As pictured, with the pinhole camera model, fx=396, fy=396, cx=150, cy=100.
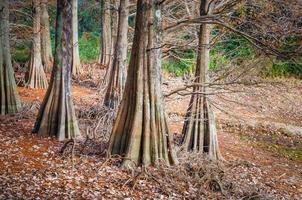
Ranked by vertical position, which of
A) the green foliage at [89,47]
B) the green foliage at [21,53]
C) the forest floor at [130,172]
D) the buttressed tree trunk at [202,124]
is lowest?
the forest floor at [130,172]

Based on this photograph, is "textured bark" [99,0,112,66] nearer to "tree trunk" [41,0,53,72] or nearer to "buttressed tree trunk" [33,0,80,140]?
"tree trunk" [41,0,53,72]

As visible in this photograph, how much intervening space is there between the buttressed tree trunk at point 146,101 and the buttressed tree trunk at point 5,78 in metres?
4.90

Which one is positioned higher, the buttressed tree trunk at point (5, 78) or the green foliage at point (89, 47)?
the green foliage at point (89, 47)

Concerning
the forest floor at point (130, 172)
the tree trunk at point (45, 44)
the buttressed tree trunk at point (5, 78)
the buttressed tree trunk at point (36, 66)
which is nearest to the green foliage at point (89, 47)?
the tree trunk at point (45, 44)

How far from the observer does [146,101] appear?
6922 millimetres

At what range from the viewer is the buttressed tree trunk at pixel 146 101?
6891mm

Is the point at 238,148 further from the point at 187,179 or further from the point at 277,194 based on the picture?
the point at 187,179

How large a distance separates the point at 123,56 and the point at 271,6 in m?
5.25

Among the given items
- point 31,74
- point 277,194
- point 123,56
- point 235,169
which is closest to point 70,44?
point 123,56

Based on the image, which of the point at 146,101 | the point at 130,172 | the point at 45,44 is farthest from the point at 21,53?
the point at 130,172

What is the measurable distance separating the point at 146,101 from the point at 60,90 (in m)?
2.48

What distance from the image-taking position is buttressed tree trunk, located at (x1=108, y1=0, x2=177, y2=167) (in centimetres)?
689

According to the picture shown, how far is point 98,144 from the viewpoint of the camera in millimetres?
8062

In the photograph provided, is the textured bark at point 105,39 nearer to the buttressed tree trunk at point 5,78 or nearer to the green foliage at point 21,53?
the green foliage at point 21,53
